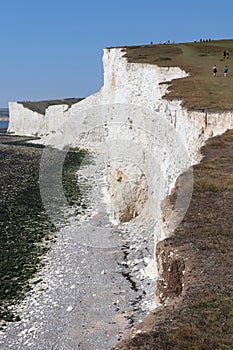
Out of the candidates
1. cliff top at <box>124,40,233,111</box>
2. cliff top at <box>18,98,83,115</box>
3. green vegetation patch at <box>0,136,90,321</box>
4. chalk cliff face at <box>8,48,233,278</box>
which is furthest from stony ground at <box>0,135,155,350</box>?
cliff top at <box>18,98,83,115</box>

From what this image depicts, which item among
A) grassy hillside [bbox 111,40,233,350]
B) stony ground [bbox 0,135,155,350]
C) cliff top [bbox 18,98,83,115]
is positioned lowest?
stony ground [bbox 0,135,155,350]

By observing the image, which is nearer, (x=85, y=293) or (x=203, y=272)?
(x=203, y=272)

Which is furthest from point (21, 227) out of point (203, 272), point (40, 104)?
point (40, 104)

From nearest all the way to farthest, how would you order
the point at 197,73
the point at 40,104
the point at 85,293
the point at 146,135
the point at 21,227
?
the point at 85,293 < the point at 146,135 < the point at 21,227 < the point at 197,73 < the point at 40,104

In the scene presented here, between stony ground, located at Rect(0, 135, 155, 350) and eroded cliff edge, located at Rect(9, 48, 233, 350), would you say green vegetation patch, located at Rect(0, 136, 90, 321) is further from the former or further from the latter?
eroded cliff edge, located at Rect(9, 48, 233, 350)

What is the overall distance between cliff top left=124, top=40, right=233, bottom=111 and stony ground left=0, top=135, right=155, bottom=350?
7.42 meters

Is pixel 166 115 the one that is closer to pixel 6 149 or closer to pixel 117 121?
pixel 117 121

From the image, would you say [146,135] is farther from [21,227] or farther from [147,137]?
[21,227]

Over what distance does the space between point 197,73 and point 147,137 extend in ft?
19.8

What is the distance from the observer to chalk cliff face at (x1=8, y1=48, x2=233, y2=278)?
16.8 metres

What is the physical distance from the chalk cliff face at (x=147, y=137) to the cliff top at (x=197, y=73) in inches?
28.8

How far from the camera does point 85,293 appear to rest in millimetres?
17078

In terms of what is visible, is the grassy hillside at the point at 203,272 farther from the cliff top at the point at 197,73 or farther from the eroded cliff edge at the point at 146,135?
the cliff top at the point at 197,73

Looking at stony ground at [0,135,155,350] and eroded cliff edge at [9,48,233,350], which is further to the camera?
eroded cliff edge at [9,48,233,350]
